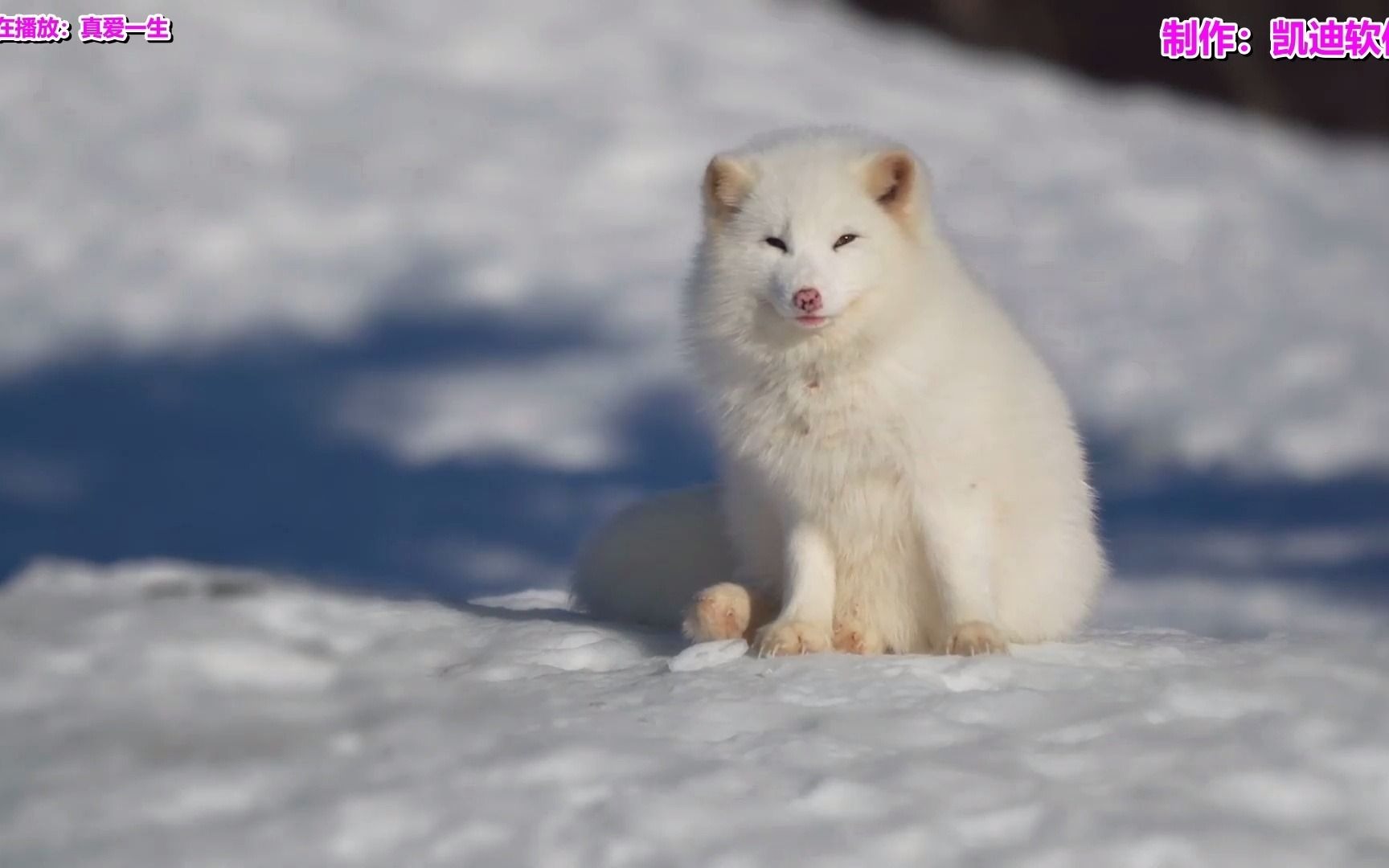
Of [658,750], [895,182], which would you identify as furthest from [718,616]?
[895,182]

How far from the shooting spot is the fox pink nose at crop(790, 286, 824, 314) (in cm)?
317

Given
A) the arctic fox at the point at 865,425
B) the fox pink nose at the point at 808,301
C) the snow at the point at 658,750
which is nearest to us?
the snow at the point at 658,750

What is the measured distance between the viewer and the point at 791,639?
10.9ft

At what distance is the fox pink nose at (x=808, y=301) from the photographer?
3.17 m

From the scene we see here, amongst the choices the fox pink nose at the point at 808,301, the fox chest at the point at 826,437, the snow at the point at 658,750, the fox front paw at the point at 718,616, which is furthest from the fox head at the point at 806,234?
the snow at the point at 658,750

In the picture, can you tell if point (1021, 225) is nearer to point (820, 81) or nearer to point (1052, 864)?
point (820, 81)

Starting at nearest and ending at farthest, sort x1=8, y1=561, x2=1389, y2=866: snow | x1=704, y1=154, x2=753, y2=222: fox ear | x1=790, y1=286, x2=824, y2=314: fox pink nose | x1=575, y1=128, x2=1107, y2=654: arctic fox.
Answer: x1=8, y1=561, x2=1389, y2=866: snow, x1=790, y1=286, x2=824, y2=314: fox pink nose, x1=575, y1=128, x2=1107, y2=654: arctic fox, x1=704, y1=154, x2=753, y2=222: fox ear

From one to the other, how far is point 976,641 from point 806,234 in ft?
2.68

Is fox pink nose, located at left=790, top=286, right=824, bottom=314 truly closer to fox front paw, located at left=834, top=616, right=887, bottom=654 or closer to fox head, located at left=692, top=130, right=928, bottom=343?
fox head, located at left=692, top=130, right=928, bottom=343

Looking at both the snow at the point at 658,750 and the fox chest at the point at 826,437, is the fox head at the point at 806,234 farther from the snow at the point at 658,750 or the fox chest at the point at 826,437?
the snow at the point at 658,750

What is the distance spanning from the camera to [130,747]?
2.92 metres

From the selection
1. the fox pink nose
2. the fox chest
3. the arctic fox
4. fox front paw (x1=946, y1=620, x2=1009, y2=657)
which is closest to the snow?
fox front paw (x1=946, y1=620, x2=1009, y2=657)

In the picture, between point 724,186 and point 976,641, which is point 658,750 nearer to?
point 976,641

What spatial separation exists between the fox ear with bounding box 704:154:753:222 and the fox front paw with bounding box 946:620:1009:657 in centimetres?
91
